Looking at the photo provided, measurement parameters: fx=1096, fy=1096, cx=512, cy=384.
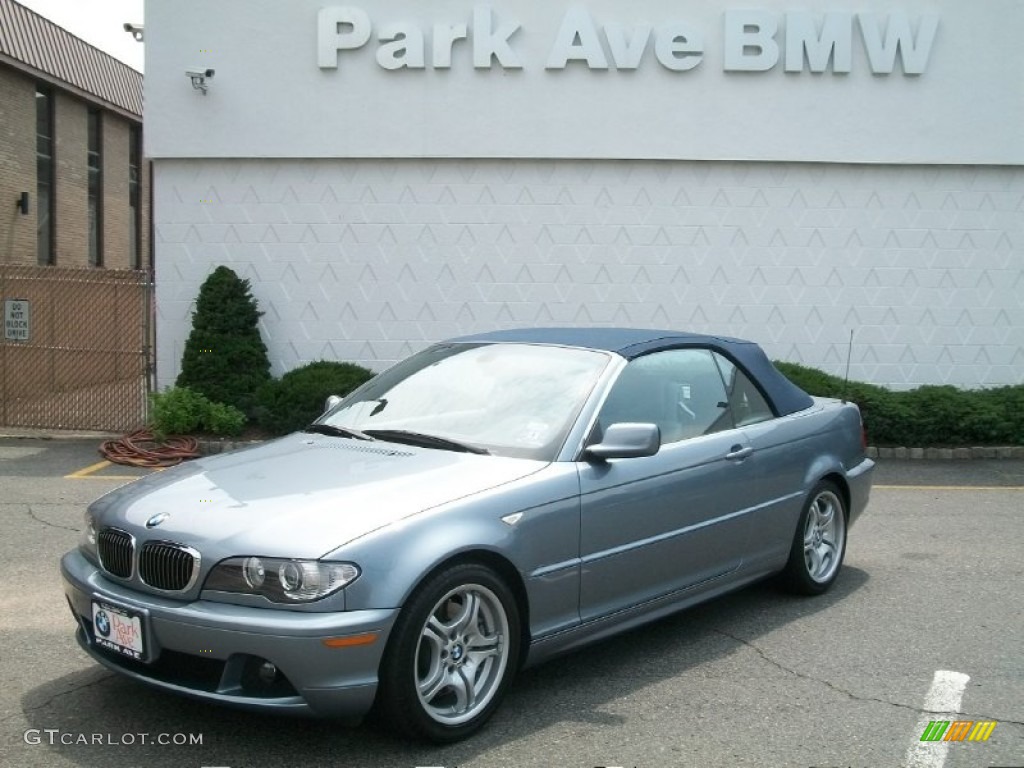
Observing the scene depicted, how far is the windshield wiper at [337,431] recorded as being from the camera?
16.9ft

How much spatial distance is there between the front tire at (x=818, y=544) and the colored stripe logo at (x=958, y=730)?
5.58 ft

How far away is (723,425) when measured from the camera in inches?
221

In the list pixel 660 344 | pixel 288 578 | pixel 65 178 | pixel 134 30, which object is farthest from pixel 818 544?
pixel 65 178

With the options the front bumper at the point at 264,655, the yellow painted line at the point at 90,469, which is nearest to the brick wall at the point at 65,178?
the yellow painted line at the point at 90,469

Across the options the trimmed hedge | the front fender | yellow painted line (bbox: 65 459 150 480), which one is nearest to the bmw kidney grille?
the front fender

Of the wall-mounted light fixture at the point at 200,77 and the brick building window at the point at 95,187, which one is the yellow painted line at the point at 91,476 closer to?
the wall-mounted light fixture at the point at 200,77

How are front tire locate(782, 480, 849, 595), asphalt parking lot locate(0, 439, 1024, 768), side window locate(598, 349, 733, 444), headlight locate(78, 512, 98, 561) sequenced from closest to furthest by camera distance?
asphalt parking lot locate(0, 439, 1024, 768), headlight locate(78, 512, 98, 561), side window locate(598, 349, 733, 444), front tire locate(782, 480, 849, 595)

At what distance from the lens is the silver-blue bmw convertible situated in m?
3.78

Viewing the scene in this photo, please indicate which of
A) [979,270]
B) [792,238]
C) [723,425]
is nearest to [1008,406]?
[979,270]

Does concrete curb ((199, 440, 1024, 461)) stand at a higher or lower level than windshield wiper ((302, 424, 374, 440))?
lower

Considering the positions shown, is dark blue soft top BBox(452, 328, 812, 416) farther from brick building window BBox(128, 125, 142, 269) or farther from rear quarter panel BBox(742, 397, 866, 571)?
brick building window BBox(128, 125, 142, 269)

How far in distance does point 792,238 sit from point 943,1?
357 centimetres
